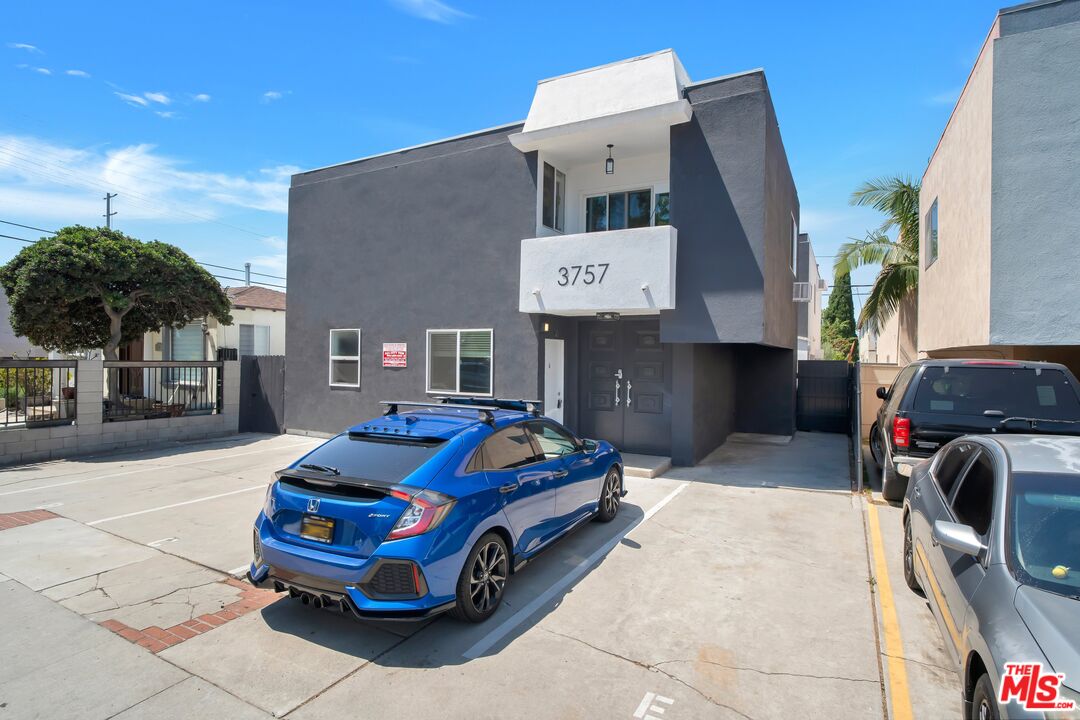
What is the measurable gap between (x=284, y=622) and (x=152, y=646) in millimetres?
835

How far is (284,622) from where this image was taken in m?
4.32

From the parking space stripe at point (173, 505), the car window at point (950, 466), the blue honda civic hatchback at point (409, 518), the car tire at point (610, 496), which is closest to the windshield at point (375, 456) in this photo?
the blue honda civic hatchback at point (409, 518)

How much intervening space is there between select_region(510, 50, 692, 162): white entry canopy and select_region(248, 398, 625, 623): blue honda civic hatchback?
661cm

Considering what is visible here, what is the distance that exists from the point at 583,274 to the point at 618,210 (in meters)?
2.43

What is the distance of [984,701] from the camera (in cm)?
255

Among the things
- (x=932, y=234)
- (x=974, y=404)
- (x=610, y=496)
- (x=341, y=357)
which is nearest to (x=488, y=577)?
(x=610, y=496)

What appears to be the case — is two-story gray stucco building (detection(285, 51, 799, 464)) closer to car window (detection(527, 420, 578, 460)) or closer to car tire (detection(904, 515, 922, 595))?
car window (detection(527, 420, 578, 460))

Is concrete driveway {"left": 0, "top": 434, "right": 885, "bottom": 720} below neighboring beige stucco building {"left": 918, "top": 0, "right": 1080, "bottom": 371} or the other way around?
below

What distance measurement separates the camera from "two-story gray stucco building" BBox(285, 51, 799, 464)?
9.45 m

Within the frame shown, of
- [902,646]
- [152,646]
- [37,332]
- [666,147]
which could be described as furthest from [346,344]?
[902,646]

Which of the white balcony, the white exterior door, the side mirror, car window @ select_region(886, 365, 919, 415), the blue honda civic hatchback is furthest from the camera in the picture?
the white exterior door

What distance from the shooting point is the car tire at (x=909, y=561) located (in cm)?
479

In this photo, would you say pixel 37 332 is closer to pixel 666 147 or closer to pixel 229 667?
pixel 229 667

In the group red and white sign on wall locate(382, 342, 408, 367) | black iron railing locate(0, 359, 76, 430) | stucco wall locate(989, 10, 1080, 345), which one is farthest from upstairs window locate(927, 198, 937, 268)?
black iron railing locate(0, 359, 76, 430)
